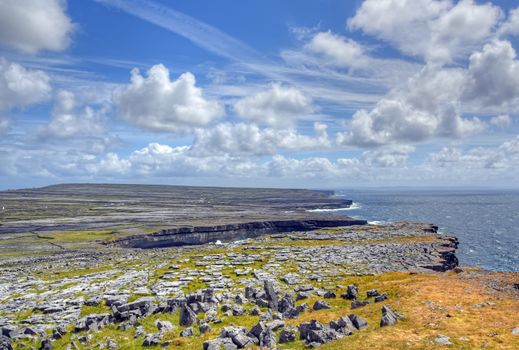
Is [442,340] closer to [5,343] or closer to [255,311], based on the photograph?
[255,311]

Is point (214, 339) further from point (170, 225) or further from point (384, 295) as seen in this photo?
point (170, 225)

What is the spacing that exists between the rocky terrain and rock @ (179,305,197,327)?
0.10 metres

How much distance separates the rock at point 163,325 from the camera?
127ft

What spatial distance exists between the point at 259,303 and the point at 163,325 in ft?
37.8

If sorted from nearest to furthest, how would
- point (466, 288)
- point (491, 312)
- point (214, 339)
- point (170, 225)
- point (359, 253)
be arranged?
point (214, 339)
point (491, 312)
point (466, 288)
point (359, 253)
point (170, 225)

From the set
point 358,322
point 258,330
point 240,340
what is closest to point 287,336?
point 258,330

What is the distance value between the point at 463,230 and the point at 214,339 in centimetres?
16085

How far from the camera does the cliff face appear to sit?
149 meters

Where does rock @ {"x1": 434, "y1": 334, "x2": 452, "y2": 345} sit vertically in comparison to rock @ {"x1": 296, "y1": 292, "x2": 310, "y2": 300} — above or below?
above

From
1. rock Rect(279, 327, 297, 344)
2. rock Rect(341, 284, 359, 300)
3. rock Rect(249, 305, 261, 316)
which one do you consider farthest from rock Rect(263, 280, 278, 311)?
rock Rect(279, 327, 297, 344)

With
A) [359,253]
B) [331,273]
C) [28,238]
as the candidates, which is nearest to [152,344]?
[331,273]

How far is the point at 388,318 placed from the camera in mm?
34719

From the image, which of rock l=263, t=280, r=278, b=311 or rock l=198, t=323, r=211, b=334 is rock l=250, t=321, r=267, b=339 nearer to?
rock l=198, t=323, r=211, b=334

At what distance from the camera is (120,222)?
196 m
